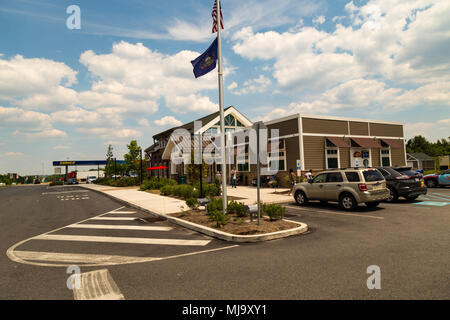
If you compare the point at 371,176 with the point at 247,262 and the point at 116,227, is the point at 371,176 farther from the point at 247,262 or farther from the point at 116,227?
the point at 116,227

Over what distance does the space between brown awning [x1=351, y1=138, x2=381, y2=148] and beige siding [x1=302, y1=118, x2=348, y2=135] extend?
146 centimetres

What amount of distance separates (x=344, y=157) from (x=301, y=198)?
14782mm

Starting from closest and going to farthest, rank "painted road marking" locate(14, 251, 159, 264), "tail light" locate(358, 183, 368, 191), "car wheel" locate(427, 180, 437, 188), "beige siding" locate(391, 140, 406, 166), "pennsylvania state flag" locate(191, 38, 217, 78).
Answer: "painted road marking" locate(14, 251, 159, 264), "pennsylvania state flag" locate(191, 38, 217, 78), "tail light" locate(358, 183, 368, 191), "car wheel" locate(427, 180, 437, 188), "beige siding" locate(391, 140, 406, 166)

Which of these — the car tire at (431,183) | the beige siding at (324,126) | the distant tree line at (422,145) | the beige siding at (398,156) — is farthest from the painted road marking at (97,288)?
the distant tree line at (422,145)

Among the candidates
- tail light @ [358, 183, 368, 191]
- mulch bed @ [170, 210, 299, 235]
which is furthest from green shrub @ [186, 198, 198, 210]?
tail light @ [358, 183, 368, 191]

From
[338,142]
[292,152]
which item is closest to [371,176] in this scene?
[292,152]

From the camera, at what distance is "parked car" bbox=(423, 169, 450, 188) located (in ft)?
59.1

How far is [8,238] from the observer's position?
7.73 metres

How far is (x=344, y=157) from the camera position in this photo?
995 inches

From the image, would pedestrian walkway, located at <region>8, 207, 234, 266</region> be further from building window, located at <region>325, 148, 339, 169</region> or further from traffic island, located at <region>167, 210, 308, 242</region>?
building window, located at <region>325, 148, 339, 169</region>

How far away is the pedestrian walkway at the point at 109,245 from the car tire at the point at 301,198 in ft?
23.0

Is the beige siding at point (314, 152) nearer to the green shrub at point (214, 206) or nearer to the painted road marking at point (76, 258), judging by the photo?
the green shrub at point (214, 206)
